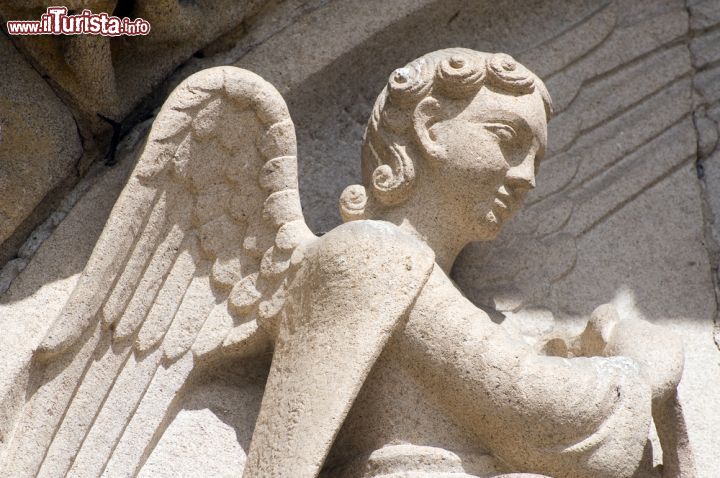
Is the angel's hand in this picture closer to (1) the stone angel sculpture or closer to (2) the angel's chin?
Result: (1) the stone angel sculpture

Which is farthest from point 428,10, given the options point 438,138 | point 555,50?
point 438,138

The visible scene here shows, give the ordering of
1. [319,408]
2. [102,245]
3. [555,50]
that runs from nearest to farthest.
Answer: [319,408], [102,245], [555,50]

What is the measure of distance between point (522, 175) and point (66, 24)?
4.12ft

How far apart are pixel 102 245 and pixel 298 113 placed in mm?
877

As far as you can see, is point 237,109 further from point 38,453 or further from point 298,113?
point 38,453

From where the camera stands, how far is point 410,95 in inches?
126

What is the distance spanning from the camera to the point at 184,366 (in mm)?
3084

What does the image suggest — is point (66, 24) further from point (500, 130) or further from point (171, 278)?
point (500, 130)

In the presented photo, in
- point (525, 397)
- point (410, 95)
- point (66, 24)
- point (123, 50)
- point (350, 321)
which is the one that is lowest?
point (525, 397)

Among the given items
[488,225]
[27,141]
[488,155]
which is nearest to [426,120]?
[488,155]

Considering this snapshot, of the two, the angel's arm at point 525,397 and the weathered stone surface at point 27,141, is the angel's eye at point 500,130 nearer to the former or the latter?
the angel's arm at point 525,397

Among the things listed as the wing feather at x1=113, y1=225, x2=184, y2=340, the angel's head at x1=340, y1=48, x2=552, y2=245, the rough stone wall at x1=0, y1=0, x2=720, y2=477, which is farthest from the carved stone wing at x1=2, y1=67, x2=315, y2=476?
the angel's head at x1=340, y1=48, x2=552, y2=245

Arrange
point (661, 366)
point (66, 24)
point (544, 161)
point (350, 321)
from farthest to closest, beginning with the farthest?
1. point (544, 161)
2. point (66, 24)
3. point (661, 366)
4. point (350, 321)

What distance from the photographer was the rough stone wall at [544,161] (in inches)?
127
